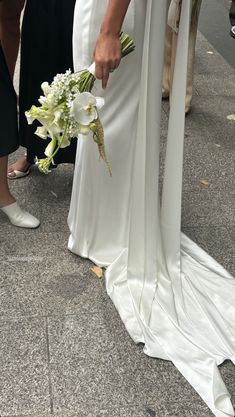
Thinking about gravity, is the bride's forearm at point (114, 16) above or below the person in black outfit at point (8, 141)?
above

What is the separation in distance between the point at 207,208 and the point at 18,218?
116 cm

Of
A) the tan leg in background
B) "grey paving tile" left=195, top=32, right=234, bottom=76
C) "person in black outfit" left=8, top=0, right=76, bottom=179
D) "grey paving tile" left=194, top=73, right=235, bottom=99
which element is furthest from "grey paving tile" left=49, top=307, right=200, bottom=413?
"grey paving tile" left=195, top=32, right=234, bottom=76

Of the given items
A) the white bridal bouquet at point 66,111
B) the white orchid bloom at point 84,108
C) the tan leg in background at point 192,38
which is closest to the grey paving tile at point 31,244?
the white bridal bouquet at point 66,111

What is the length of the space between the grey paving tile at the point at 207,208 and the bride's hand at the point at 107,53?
50.6 inches

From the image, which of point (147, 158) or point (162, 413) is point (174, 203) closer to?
point (147, 158)

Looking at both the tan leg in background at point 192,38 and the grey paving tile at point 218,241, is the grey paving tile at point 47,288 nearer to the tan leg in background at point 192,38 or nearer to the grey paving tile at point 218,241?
the grey paving tile at point 218,241

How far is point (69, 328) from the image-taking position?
2305 millimetres

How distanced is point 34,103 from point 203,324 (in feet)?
5.12

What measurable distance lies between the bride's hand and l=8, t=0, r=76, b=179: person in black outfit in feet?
2.58

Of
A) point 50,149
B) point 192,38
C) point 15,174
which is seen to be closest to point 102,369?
point 50,149

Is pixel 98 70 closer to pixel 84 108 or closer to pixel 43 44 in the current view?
pixel 84 108

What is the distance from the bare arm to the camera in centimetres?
197

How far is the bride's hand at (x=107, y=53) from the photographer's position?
2.02 meters

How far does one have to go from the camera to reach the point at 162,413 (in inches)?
77.6
